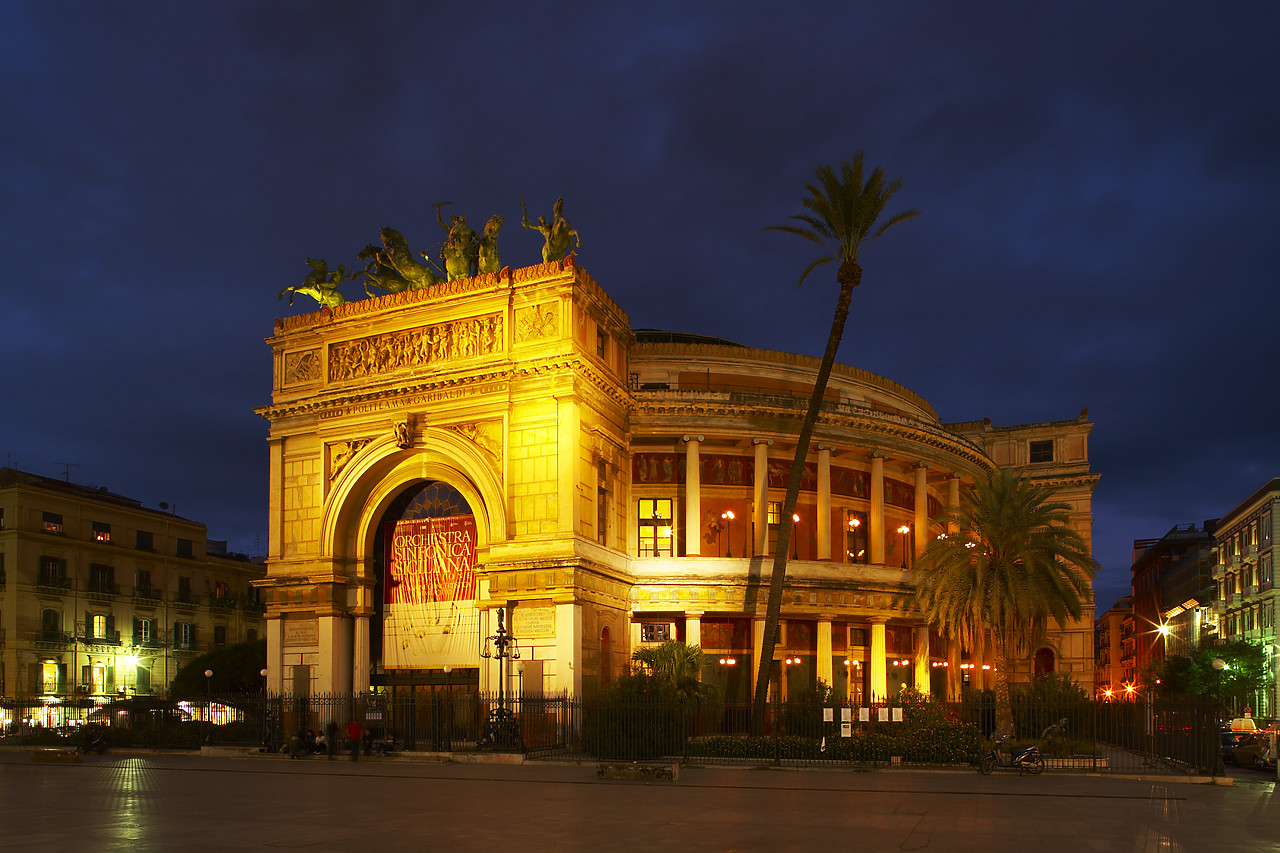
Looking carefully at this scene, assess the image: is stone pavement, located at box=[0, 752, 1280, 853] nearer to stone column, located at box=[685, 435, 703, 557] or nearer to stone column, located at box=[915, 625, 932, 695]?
stone column, located at box=[685, 435, 703, 557]

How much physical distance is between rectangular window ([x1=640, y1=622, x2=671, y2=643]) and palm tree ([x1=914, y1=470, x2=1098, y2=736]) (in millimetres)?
11361

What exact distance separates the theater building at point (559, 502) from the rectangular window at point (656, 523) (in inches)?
3.6

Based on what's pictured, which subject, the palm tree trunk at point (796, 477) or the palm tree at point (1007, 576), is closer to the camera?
the palm tree trunk at point (796, 477)

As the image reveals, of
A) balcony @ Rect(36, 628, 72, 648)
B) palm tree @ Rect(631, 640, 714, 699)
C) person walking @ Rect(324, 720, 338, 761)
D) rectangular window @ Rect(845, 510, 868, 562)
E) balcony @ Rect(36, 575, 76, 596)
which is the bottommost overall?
person walking @ Rect(324, 720, 338, 761)

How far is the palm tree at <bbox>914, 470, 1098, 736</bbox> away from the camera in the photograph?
1464 inches

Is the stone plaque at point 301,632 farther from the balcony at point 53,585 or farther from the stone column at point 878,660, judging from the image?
the balcony at point 53,585

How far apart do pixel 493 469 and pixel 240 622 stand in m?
48.0

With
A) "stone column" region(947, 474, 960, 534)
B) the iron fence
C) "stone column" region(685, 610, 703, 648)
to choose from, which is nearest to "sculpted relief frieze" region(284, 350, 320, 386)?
the iron fence

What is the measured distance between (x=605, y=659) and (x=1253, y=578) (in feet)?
163

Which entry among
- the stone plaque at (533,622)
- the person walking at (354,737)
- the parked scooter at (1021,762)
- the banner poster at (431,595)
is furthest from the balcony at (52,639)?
the parked scooter at (1021,762)

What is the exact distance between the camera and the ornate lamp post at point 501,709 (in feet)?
113

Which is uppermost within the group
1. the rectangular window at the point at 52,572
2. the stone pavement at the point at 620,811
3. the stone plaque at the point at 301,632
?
the rectangular window at the point at 52,572

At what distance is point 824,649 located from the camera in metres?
44.9

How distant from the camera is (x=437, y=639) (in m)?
40.9
